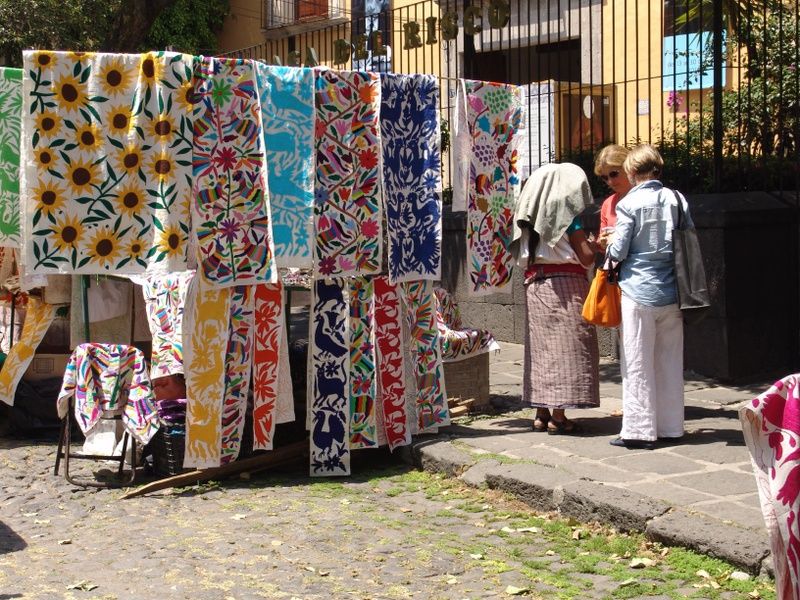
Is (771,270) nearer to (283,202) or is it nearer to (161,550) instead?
(283,202)

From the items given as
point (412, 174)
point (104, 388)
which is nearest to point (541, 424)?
point (412, 174)

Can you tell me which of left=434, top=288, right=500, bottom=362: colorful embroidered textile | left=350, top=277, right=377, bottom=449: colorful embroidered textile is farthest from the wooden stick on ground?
left=434, top=288, right=500, bottom=362: colorful embroidered textile

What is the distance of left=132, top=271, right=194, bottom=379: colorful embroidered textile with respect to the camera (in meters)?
6.75

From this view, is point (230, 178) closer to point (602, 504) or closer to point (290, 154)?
point (290, 154)

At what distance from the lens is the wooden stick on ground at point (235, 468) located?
6.57 metres

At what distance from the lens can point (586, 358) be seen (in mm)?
7180

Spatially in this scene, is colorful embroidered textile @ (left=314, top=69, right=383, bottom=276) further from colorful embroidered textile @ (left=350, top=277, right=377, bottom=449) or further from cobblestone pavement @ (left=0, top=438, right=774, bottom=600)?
cobblestone pavement @ (left=0, top=438, right=774, bottom=600)

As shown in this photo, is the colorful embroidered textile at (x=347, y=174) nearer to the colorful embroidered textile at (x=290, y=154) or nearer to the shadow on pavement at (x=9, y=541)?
the colorful embroidered textile at (x=290, y=154)

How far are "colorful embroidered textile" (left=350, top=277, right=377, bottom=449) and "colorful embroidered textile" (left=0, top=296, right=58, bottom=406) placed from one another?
2226 mm

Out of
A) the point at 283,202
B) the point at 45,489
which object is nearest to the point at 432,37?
the point at 283,202

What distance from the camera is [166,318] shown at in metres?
6.85

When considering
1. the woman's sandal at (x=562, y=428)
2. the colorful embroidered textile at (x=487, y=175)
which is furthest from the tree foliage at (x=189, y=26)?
the woman's sandal at (x=562, y=428)

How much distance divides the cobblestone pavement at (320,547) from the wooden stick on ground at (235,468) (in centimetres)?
6

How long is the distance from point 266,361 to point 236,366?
196 mm
